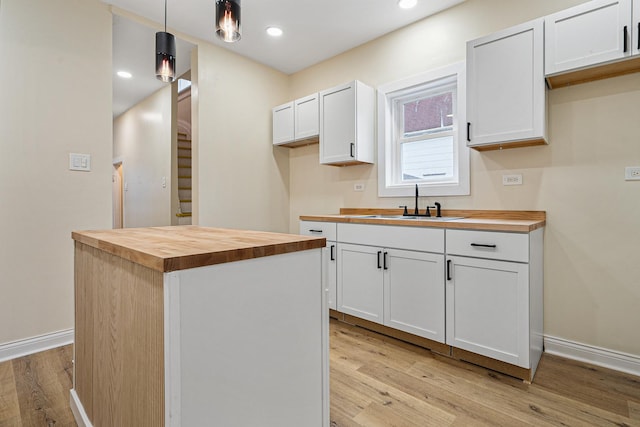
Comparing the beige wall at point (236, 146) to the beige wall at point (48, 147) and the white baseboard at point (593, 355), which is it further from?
the white baseboard at point (593, 355)

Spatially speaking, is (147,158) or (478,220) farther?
(147,158)

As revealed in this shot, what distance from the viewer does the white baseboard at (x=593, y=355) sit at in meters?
1.97

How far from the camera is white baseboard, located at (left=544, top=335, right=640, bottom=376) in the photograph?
1.97 metres

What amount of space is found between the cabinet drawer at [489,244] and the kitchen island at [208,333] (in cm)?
123

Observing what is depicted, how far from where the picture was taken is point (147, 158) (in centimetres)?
502

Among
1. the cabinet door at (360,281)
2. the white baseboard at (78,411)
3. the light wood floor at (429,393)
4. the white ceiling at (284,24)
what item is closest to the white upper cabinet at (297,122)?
the white ceiling at (284,24)

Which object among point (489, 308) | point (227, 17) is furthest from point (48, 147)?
point (489, 308)

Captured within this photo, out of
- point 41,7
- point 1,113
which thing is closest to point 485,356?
point 1,113

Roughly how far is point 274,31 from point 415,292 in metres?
2.73

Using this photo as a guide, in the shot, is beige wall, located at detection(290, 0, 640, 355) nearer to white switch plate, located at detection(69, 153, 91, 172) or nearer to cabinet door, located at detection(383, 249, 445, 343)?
cabinet door, located at detection(383, 249, 445, 343)

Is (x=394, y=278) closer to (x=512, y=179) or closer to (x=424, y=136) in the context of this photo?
(x=512, y=179)

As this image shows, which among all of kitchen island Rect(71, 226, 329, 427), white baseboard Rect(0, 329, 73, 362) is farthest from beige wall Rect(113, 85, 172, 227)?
kitchen island Rect(71, 226, 329, 427)

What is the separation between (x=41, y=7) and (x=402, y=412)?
142 inches

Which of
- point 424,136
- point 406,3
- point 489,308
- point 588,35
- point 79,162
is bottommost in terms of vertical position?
point 489,308
